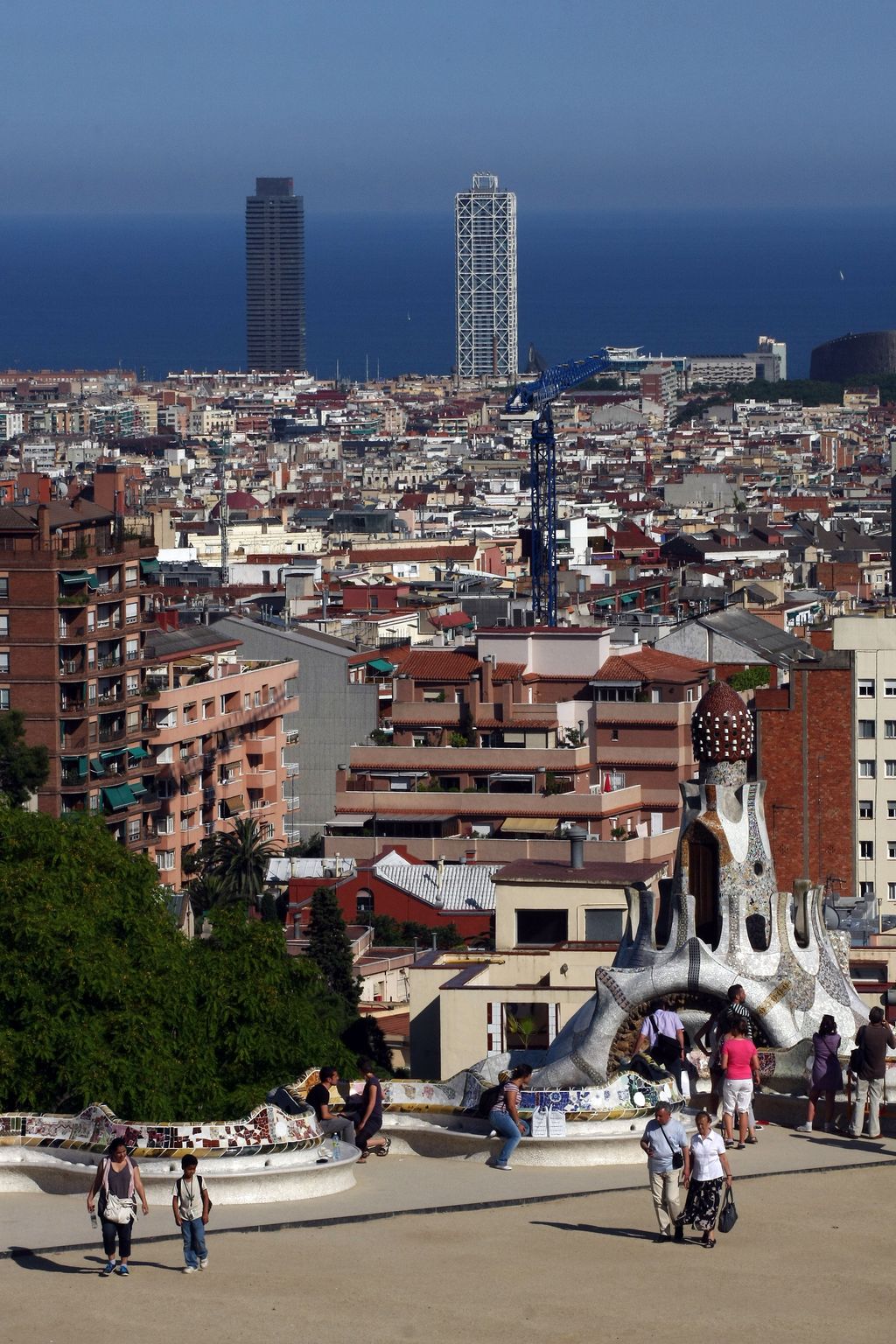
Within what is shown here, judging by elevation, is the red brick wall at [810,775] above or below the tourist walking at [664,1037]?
below

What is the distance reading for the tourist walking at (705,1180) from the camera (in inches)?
495

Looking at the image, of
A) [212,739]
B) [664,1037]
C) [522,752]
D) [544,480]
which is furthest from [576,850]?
[544,480]

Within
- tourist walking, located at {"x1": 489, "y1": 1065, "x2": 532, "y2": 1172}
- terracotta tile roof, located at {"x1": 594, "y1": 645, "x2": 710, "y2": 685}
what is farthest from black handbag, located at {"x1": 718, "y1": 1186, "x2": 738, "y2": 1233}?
terracotta tile roof, located at {"x1": 594, "y1": 645, "x2": 710, "y2": 685}

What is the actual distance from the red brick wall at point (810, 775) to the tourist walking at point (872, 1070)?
20.5 meters

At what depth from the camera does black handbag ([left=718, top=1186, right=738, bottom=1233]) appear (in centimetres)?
1270

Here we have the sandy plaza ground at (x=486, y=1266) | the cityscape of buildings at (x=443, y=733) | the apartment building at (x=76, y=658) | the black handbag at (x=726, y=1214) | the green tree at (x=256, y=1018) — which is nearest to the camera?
the sandy plaza ground at (x=486, y=1266)

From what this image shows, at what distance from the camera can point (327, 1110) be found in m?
14.3

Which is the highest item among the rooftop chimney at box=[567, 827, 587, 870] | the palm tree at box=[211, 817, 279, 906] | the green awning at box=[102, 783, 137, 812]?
the rooftop chimney at box=[567, 827, 587, 870]

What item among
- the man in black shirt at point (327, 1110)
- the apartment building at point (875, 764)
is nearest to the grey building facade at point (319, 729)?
the apartment building at point (875, 764)

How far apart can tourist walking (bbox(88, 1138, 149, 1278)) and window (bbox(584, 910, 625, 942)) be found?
489 inches

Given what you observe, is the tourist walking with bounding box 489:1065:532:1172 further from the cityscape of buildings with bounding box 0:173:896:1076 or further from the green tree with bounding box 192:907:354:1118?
the cityscape of buildings with bounding box 0:173:896:1076

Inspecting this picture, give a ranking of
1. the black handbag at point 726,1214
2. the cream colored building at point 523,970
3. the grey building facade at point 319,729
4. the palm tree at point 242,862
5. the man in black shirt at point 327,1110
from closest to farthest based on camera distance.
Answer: the black handbag at point 726,1214, the man in black shirt at point 327,1110, the cream colored building at point 523,970, the palm tree at point 242,862, the grey building facade at point 319,729

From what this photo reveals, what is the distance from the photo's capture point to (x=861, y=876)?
1431 inches

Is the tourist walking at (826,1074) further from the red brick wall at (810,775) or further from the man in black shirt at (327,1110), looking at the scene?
the red brick wall at (810,775)
